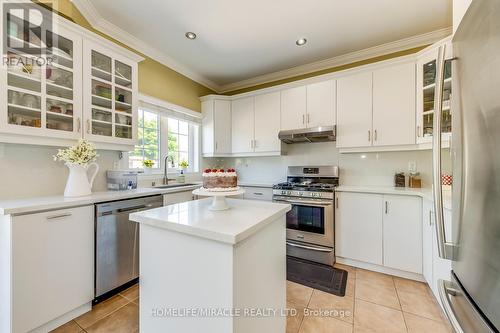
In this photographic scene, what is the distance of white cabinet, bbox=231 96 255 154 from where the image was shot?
133 inches

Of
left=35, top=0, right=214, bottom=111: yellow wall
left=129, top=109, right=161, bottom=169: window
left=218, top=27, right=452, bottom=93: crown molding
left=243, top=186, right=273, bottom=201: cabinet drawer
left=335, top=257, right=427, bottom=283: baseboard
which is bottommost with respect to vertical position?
left=335, top=257, right=427, bottom=283: baseboard

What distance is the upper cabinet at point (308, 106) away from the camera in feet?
9.04

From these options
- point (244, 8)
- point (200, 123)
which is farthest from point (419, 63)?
point (200, 123)

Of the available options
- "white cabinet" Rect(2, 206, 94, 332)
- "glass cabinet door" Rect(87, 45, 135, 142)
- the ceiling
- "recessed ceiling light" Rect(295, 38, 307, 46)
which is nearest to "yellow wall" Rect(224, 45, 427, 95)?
the ceiling

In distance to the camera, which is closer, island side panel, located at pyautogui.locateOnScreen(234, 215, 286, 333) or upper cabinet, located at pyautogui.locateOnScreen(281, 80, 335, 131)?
island side panel, located at pyautogui.locateOnScreen(234, 215, 286, 333)

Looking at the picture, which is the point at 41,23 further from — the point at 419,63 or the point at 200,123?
the point at 419,63

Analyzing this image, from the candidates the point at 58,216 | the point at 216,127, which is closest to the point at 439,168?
the point at 58,216

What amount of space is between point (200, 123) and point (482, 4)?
3399mm

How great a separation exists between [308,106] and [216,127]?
1.53 m

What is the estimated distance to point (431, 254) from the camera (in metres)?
1.85

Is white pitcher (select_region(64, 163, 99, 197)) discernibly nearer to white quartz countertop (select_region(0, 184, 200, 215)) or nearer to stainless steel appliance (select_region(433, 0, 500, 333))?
white quartz countertop (select_region(0, 184, 200, 215))

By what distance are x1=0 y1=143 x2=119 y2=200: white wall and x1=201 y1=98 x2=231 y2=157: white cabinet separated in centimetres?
195

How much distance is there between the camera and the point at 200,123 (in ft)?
11.8

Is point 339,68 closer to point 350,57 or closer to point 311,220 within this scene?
point 350,57
